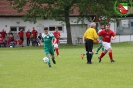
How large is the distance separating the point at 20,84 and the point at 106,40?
10.3 metres

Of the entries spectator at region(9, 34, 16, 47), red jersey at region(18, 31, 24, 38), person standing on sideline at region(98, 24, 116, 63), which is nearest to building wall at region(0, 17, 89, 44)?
red jersey at region(18, 31, 24, 38)

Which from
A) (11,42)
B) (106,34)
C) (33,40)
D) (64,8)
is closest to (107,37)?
(106,34)

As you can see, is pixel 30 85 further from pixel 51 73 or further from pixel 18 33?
pixel 18 33

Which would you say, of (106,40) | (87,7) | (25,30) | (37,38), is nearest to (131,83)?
(106,40)

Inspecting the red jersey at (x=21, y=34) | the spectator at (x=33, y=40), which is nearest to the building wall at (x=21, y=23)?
the red jersey at (x=21, y=34)

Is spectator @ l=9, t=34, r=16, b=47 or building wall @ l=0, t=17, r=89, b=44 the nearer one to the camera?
spectator @ l=9, t=34, r=16, b=47

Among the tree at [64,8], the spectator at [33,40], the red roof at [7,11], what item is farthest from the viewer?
the red roof at [7,11]

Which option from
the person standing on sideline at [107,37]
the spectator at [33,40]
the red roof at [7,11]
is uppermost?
the red roof at [7,11]

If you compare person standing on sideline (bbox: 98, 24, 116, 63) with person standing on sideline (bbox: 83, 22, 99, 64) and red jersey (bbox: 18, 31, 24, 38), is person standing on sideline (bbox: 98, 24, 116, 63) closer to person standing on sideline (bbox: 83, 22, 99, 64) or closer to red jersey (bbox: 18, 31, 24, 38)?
person standing on sideline (bbox: 83, 22, 99, 64)

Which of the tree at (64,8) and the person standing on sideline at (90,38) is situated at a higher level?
the tree at (64,8)

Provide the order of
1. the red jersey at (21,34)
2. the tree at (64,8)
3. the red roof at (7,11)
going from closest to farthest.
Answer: the tree at (64,8) → the red jersey at (21,34) → the red roof at (7,11)

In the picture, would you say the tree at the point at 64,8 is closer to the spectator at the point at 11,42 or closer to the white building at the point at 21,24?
the spectator at the point at 11,42

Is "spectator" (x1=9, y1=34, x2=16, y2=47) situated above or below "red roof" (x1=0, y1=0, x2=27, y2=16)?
below

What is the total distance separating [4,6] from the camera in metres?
62.7
